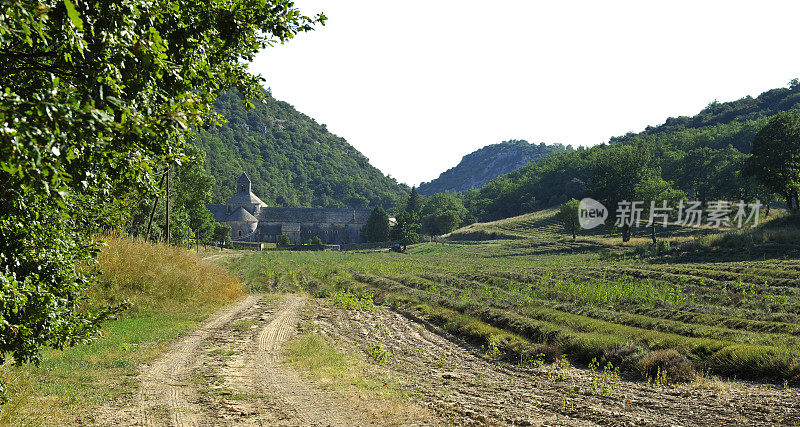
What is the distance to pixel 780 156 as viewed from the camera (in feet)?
155

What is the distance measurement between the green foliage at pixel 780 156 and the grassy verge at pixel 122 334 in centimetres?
5106

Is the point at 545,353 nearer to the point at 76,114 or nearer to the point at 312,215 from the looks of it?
the point at 76,114

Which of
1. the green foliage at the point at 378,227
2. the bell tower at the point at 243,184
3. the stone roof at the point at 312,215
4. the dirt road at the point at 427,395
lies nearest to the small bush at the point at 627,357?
the dirt road at the point at 427,395

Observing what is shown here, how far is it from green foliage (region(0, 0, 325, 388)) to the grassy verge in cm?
228

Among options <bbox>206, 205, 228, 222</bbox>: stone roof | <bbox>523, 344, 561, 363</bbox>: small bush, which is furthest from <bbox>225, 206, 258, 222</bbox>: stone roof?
<bbox>523, 344, 561, 363</bbox>: small bush

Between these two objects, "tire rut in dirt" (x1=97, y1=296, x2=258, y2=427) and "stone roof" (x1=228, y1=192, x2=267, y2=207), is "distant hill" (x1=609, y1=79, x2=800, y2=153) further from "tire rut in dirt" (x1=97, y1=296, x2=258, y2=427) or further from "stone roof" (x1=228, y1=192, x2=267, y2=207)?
"tire rut in dirt" (x1=97, y1=296, x2=258, y2=427)

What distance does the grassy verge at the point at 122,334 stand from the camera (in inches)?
295

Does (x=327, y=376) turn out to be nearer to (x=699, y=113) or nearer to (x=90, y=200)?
(x=90, y=200)

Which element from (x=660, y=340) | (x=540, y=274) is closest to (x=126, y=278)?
(x=660, y=340)

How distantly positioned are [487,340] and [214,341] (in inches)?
342

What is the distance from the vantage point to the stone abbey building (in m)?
107

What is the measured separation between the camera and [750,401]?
9.07m

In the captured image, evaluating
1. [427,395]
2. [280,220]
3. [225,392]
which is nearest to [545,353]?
[427,395]

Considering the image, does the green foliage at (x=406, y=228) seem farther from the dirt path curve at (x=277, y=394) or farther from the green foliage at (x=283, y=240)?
the dirt path curve at (x=277, y=394)
